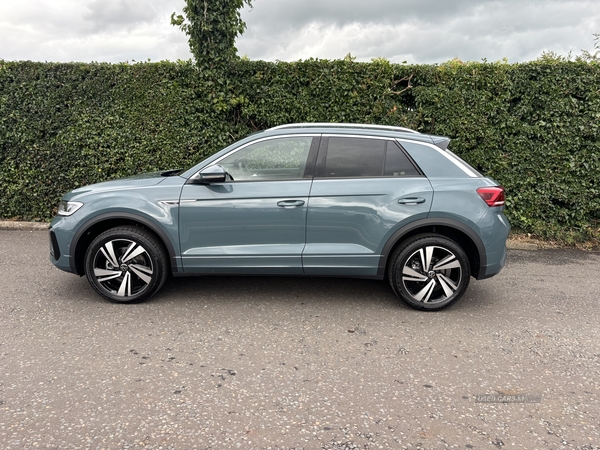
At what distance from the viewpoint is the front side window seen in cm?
418

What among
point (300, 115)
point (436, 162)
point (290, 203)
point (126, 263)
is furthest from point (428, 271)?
point (300, 115)

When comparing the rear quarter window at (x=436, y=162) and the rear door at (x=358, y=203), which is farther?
the rear quarter window at (x=436, y=162)

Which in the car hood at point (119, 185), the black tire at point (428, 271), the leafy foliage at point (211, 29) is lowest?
the black tire at point (428, 271)

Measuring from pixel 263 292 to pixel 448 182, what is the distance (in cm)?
217

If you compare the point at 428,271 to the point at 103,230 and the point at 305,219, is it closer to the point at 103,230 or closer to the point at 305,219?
the point at 305,219

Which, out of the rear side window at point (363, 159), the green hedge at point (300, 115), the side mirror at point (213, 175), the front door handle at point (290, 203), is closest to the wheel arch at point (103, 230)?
the side mirror at point (213, 175)

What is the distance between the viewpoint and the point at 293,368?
315 centimetres

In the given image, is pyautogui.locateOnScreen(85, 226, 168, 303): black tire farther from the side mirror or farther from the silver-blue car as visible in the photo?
the side mirror

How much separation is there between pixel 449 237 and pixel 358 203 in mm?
986

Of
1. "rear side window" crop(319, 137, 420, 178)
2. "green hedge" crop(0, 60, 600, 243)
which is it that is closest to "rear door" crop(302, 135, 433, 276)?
"rear side window" crop(319, 137, 420, 178)

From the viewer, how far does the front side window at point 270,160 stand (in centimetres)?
418

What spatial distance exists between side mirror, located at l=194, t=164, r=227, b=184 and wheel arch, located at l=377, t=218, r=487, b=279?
1.63 meters

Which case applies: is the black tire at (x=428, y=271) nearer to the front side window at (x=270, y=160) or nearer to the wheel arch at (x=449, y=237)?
the wheel arch at (x=449, y=237)

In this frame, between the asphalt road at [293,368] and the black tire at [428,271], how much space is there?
0.16 metres
